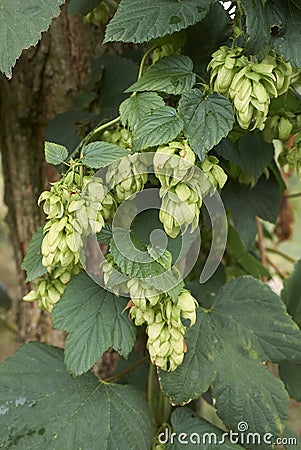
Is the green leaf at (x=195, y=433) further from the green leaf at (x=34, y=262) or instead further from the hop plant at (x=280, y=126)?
the hop plant at (x=280, y=126)

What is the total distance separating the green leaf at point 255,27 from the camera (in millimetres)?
792

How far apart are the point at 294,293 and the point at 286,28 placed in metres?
0.60

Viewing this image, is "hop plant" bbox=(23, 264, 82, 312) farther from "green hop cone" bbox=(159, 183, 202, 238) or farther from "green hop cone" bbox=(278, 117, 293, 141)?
"green hop cone" bbox=(278, 117, 293, 141)

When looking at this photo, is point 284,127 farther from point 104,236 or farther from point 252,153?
point 104,236

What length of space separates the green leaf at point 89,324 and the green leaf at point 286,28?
0.44 metres

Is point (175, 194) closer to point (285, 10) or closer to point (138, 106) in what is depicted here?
point (138, 106)

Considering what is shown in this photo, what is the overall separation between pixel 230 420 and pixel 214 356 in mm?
108

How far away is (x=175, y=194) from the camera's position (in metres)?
0.78

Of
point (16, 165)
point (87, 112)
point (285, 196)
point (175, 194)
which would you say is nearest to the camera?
point (175, 194)

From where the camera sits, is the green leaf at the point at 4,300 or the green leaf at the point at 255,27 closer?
the green leaf at the point at 255,27

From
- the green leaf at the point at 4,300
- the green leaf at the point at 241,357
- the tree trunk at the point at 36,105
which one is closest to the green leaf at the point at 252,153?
the green leaf at the point at 241,357

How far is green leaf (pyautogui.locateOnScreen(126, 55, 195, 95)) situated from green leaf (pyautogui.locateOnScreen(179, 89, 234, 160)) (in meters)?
0.03

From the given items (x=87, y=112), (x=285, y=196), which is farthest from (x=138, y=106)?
(x=285, y=196)

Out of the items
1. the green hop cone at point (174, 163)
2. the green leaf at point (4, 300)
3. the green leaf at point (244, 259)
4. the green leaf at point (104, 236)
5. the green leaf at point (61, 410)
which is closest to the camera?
the green hop cone at point (174, 163)
